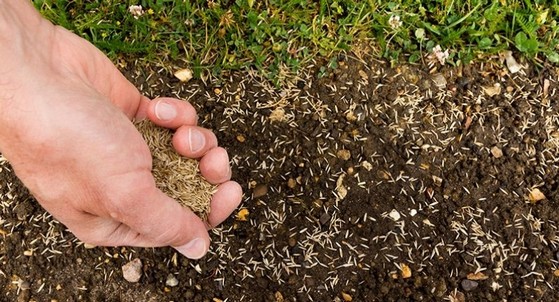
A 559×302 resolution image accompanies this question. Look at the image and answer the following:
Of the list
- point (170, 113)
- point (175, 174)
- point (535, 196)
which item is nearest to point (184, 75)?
point (170, 113)

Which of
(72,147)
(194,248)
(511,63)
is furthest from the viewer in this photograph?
(511,63)

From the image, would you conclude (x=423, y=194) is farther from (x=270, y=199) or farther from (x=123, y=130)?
(x=123, y=130)

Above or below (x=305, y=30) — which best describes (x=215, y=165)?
below

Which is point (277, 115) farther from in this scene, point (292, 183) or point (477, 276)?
point (477, 276)

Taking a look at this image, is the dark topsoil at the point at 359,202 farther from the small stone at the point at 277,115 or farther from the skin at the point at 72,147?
the skin at the point at 72,147

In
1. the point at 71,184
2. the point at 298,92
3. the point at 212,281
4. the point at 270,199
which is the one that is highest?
the point at 71,184

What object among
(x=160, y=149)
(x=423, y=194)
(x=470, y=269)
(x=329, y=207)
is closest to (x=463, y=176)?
(x=423, y=194)

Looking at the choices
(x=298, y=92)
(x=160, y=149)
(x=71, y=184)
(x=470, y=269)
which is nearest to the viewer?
(x=71, y=184)

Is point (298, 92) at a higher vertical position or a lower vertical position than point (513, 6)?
lower
